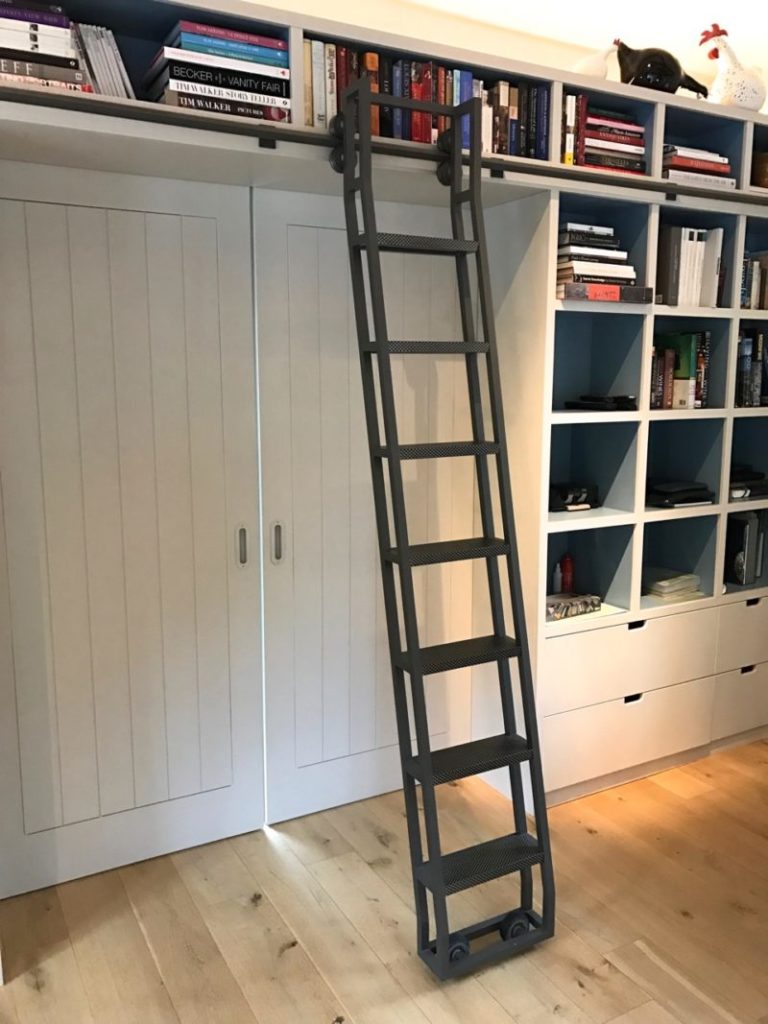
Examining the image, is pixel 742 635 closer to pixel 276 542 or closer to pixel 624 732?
pixel 624 732

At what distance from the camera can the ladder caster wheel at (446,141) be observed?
2229 mm

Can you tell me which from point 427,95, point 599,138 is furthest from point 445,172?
point 599,138

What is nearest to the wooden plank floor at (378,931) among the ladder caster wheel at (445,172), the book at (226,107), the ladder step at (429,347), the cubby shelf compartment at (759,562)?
the cubby shelf compartment at (759,562)

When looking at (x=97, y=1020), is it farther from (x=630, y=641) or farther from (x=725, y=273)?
(x=725, y=273)

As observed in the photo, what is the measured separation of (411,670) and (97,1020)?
1.08 meters

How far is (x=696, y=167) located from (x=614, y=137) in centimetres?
37

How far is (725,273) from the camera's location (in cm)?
303

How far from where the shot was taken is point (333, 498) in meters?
2.77

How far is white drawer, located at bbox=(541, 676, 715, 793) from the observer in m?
2.89

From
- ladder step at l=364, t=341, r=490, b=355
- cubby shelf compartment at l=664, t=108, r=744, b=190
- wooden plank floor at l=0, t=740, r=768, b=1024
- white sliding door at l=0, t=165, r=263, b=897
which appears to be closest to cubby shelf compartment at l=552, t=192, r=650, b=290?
cubby shelf compartment at l=664, t=108, r=744, b=190

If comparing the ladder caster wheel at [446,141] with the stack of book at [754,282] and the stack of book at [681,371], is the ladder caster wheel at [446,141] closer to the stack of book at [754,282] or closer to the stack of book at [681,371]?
the stack of book at [681,371]

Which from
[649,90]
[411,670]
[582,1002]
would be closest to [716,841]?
[582,1002]

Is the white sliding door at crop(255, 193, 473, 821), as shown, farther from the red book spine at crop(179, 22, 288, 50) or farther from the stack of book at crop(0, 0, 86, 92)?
the stack of book at crop(0, 0, 86, 92)

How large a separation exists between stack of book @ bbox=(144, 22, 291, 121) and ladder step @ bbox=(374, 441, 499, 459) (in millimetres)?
877
